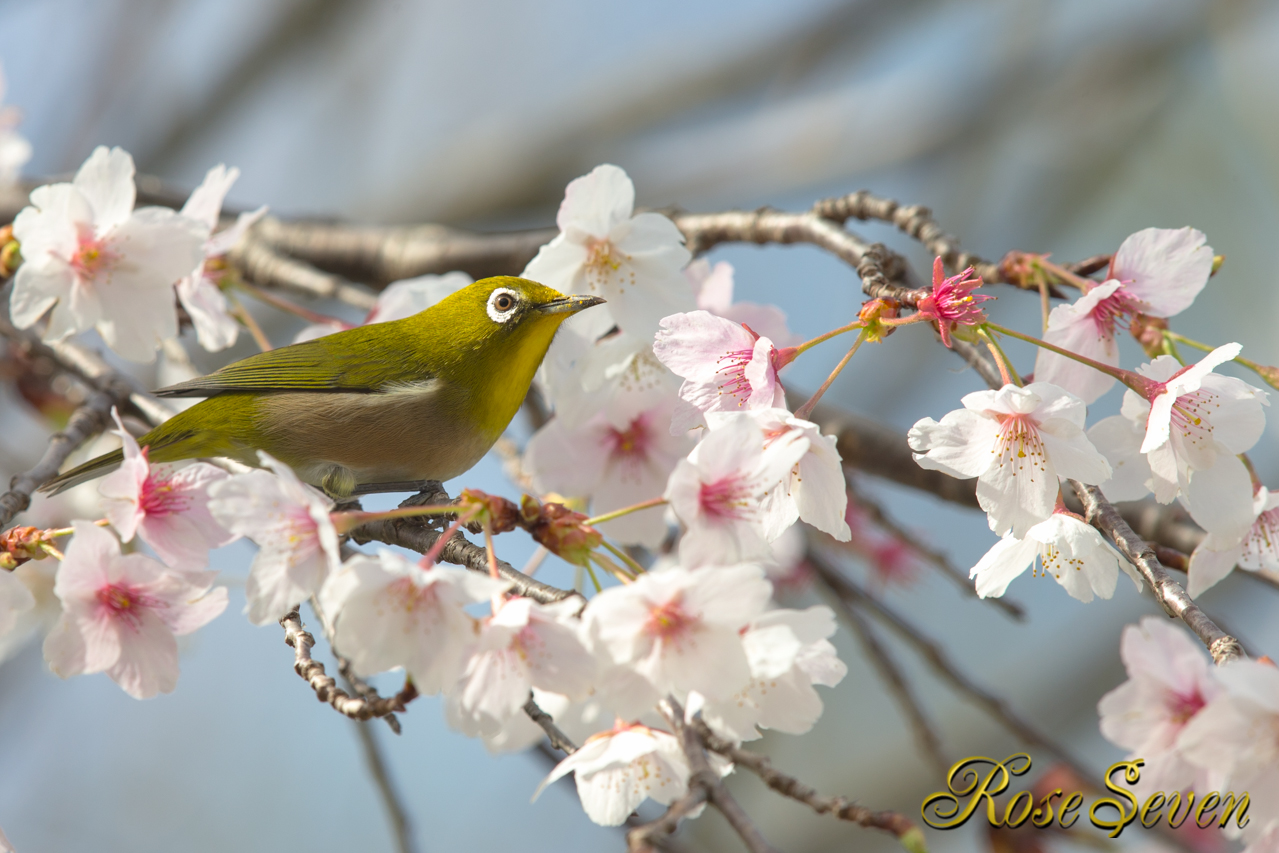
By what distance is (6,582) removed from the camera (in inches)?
65.8

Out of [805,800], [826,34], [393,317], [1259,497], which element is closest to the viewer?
[805,800]

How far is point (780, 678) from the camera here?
161 cm

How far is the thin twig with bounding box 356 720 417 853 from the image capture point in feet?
9.25

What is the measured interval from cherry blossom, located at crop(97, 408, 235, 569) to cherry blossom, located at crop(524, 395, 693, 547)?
0.85 meters

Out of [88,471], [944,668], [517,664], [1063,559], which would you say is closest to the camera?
[517,664]

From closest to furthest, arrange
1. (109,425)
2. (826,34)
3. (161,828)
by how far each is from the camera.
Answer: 1. (109,425)
2. (826,34)
3. (161,828)

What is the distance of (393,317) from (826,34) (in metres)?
5.36

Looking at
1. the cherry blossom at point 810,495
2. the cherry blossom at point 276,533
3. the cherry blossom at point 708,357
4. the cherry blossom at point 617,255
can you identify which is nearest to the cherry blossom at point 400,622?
the cherry blossom at point 276,533

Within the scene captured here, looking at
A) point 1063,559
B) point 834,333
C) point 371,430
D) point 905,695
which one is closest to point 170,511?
point 371,430

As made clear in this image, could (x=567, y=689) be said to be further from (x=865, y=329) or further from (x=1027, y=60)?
(x=1027, y=60)

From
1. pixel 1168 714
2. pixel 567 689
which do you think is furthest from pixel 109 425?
pixel 1168 714

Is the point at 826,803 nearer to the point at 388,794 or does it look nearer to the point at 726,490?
the point at 726,490

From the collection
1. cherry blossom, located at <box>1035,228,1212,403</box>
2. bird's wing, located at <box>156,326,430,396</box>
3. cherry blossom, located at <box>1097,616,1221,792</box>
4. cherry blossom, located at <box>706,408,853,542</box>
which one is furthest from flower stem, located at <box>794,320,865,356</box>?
bird's wing, located at <box>156,326,430,396</box>

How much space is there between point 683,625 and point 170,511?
101 centimetres
